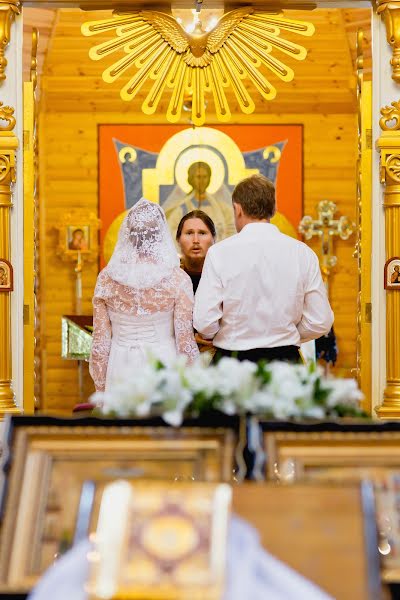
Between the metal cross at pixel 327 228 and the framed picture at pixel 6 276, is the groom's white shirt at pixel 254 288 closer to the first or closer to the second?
the framed picture at pixel 6 276

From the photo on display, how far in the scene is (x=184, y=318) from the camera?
5922mm

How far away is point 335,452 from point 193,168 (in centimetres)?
926

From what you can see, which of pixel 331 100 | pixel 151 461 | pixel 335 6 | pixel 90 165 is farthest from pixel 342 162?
pixel 151 461

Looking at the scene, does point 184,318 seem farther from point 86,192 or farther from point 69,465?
point 86,192

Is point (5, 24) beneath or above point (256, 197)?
above

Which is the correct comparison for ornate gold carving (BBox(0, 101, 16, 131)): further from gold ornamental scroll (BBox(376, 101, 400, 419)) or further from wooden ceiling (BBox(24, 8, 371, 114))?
wooden ceiling (BBox(24, 8, 371, 114))

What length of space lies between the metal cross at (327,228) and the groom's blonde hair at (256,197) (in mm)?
6715

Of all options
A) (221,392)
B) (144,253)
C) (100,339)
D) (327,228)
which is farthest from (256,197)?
(327,228)

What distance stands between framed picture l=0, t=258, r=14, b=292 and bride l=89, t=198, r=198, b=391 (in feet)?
3.09

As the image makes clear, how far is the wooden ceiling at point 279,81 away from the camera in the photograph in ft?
38.4

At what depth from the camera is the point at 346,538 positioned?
283cm

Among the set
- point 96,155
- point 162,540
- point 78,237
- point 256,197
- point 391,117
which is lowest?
point 162,540

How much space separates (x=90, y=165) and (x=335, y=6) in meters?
5.76

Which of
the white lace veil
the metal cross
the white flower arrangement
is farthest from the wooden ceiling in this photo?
the white flower arrangement
